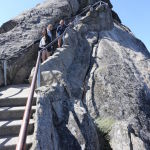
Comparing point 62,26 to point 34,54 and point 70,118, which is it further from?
point 70,118

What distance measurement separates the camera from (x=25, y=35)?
16.2 m

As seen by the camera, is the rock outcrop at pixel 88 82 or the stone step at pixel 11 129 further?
the rock outcrop at pixel 88 82

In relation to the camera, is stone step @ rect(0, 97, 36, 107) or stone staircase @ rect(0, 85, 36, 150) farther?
stone step @ rect(0, 97, 36, 107)

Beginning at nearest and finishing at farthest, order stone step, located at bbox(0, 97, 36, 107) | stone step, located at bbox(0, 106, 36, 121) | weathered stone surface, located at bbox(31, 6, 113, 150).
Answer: weathered stone surface, located at bbox(31, 6, 113, 150)
stone step, located at bbox(0, 106, 36, 121)
stone step, located at bbox(0, 97, 36, 107)

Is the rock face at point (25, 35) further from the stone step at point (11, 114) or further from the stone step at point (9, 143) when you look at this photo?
the stone step at point (9, 143)

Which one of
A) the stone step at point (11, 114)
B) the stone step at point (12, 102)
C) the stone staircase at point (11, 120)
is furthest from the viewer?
the stone step at point (12, 102)

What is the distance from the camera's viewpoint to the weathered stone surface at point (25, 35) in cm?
1415

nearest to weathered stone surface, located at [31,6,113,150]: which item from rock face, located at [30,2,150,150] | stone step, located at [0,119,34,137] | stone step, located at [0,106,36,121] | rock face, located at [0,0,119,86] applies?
rock face, located at [30,2,150,150]

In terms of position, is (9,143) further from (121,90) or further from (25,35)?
(25,35)

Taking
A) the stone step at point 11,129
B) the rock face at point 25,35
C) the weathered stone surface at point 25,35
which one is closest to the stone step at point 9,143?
the stone step at point 11,129

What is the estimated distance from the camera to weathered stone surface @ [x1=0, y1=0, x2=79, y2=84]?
14.2 metres

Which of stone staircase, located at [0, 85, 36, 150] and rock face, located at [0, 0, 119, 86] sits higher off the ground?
rock face, located at [0, 0, 119, 86]

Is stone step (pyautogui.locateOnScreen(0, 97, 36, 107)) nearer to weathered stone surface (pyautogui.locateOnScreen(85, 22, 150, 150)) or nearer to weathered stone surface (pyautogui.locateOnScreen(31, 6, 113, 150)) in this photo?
weathered stone surface (pyautogui.locateOnScreen(31, 6, 113, 150))

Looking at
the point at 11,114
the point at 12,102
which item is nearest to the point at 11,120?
the point at 11,114
